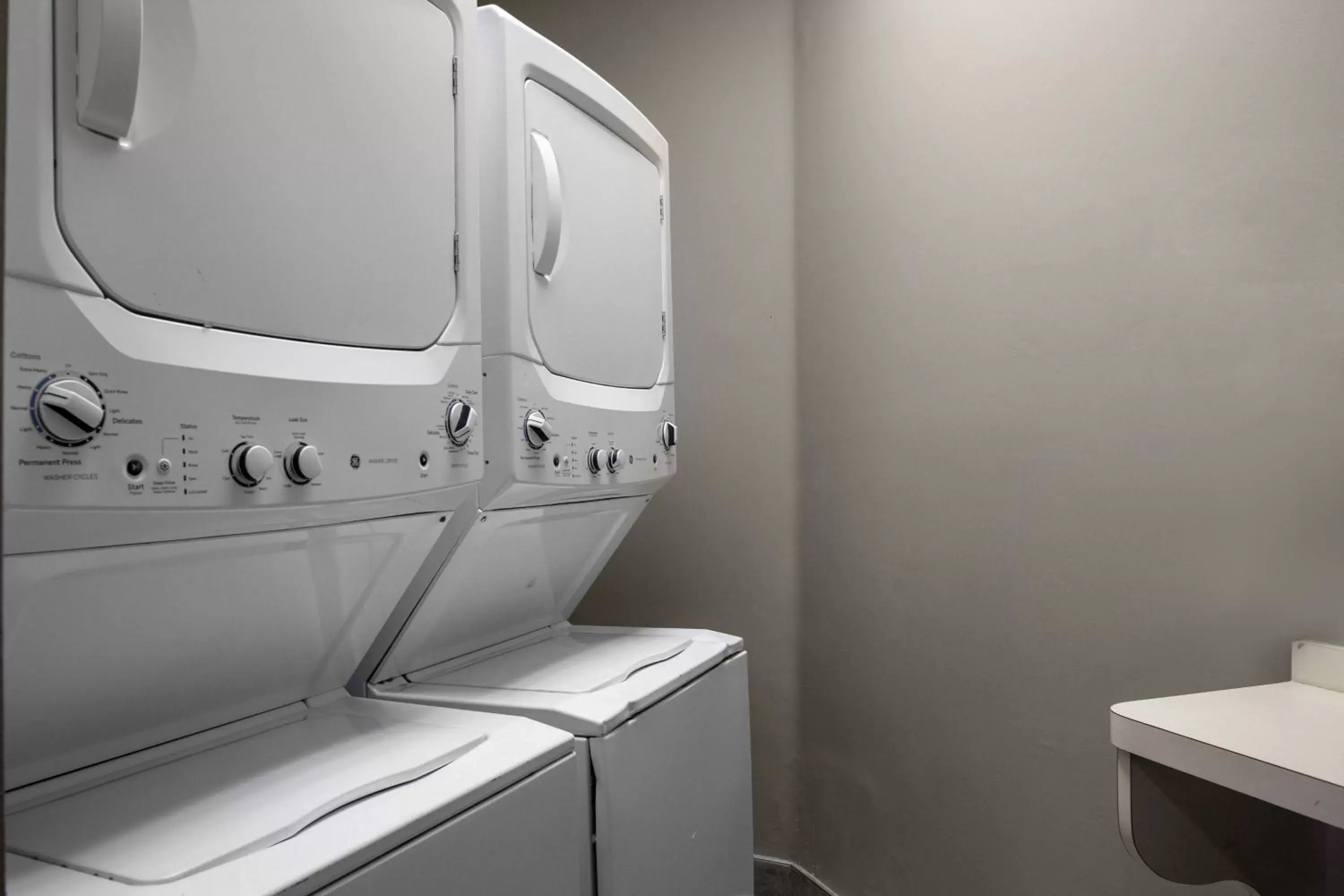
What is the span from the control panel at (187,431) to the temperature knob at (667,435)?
80 cm

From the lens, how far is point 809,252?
2656mm

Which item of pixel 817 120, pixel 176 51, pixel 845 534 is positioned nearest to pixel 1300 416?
pixel 845 534

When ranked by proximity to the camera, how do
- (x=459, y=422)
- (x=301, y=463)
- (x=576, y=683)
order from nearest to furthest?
(x=301, y=463)
(x=459, y=422)
(x=576, y=683)

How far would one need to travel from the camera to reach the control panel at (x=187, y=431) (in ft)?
2.79

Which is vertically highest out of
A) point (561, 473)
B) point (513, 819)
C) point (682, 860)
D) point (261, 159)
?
point (261, 159)

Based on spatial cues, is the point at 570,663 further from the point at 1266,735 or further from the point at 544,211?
the point at 1266,735

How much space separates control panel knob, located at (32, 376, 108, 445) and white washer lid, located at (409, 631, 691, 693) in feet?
2.85

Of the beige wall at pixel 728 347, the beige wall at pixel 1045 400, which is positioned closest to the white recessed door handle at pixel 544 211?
the beige wall at pixel 1045 400

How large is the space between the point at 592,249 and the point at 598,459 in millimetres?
445

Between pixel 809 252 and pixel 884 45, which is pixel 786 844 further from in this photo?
pixel 884 45

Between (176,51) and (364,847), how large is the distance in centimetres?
91

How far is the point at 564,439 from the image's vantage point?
1723mm

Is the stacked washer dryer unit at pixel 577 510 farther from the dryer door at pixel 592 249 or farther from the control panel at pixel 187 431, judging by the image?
the control panel at pixel 187 431

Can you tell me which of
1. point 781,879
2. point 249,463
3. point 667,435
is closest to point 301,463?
point 249,463
